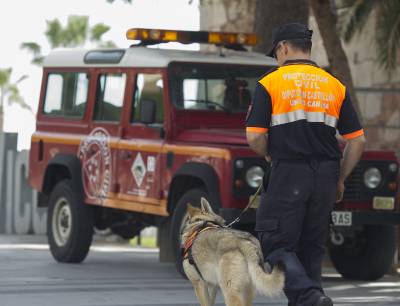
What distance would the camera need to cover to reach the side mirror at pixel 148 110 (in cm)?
1370

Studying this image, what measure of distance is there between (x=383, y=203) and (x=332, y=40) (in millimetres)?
5133

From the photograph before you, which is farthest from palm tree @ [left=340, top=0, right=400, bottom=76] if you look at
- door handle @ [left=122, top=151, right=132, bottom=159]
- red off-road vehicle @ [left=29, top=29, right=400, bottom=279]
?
door handle @ [left=122, top=151, right=132, bottom=159]

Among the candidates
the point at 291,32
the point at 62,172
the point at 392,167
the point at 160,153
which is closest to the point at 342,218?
the point at 392,167

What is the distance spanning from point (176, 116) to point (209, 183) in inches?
51.4

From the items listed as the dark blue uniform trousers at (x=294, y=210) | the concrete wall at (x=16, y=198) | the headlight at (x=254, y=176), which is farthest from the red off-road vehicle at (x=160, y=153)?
the concrete wall at (x=16, y=198)

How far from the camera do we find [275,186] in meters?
8.16

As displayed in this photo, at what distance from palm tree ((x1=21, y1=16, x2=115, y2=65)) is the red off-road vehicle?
5433cm

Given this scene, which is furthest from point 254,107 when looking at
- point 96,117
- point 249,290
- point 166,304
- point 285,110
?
point 96,117

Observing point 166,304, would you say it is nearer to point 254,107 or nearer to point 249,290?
point 249,290

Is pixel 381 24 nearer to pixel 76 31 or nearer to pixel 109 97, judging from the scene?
pixel 109 97

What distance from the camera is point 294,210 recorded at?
26.6ft

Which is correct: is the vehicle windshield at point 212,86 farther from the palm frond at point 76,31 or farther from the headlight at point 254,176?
the palm frond at point 76,31

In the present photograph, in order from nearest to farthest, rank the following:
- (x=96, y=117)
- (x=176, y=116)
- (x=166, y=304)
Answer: (x=166, y=304) → (x=176, y=116) → (x=96, y=117)

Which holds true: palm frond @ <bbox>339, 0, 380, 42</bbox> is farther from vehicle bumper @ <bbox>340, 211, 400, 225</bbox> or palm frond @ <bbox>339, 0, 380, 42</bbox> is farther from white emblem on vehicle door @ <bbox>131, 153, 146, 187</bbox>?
vehicle bumper @ <bbox>340, 211, 400, 225</bbox>
